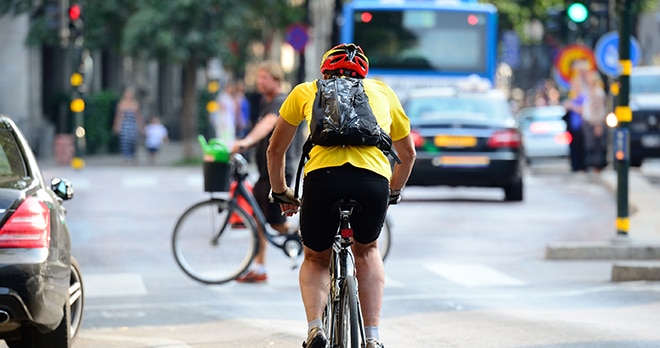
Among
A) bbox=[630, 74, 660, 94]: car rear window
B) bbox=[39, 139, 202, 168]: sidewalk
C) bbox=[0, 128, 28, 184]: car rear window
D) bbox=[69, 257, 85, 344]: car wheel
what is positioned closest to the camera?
bbox=[0, 128, 28, 184]: car rear window

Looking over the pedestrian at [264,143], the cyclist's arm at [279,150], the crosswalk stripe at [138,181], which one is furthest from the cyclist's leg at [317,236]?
the crosswalk stripe at [138,181]

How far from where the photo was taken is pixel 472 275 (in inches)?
511

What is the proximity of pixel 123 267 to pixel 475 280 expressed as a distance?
3124mm

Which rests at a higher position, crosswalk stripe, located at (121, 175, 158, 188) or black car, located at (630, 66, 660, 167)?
black car, located at (630, 66, 660, 167)

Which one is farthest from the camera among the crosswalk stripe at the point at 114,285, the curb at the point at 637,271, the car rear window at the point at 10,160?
the curb at the point at 637,271

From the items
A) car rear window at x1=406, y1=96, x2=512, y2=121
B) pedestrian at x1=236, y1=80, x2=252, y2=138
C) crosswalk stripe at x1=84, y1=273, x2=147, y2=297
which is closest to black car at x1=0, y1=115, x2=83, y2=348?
crosswalk stripe at x1=84, y1=273, x2=147, y2=297

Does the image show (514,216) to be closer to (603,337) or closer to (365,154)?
(603,337)

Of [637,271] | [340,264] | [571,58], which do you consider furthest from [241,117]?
[340,264]

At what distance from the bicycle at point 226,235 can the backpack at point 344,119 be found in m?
5.15

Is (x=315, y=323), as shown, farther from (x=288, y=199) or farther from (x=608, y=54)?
(x=608, y=54)

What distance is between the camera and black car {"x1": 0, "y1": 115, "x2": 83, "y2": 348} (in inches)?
274

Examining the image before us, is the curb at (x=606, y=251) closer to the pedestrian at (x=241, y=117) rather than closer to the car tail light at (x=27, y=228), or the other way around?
the car tail light at (x=27, y=228)

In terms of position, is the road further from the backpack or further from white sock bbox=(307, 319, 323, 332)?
the backpack

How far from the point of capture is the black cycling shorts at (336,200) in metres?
6.69
